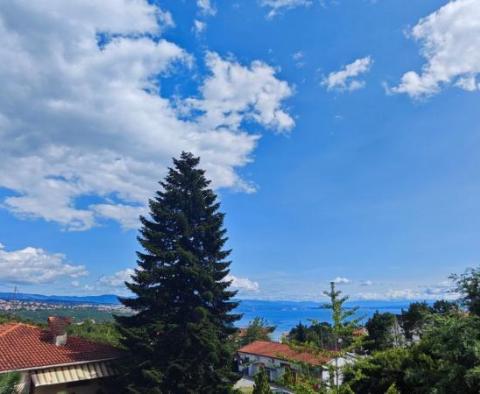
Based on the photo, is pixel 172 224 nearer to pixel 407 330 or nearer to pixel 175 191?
pixel 175 191

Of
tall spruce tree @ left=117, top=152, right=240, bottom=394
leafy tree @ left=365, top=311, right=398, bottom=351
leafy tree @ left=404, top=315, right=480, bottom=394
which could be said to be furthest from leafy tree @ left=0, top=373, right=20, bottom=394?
leafy tree @ left=365, top=311, right=398, bottom=351

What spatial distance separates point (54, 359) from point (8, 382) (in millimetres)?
16245

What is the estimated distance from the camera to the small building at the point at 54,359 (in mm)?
19047

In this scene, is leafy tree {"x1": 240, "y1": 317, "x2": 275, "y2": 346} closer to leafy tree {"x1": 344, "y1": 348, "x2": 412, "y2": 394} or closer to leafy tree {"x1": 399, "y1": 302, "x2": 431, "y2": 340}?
leafy tree {"x1": 399, "y1": 302, "x2": 431, "y2": 340}

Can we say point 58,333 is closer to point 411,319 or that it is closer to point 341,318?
point 341,318

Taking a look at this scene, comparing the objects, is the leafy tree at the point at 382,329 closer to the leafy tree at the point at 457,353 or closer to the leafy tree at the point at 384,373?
the leafy tree at the point at 384,373

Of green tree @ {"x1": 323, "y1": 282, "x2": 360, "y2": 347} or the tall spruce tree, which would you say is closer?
green tree @ {"x1": 323, "y1": 282, "x2": 360, "y2": 347}

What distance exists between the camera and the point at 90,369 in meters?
21.3

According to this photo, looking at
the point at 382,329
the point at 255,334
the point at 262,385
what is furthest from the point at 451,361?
the point at 255,334

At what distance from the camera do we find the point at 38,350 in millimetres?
20578

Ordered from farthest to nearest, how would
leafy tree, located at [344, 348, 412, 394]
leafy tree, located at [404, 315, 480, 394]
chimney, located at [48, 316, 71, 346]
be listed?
chimney, located at [48, 316, 71, 346] < leafy tree, located at [344, 348, 412, 394] < leafy tree, located at [404, 315, 480, 394]

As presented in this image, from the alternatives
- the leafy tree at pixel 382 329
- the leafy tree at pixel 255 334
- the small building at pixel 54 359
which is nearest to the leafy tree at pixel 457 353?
the small building at pixel 54 359

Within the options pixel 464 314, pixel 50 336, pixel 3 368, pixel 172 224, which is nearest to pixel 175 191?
pixel 172 224

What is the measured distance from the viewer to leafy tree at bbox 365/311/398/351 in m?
42.4
